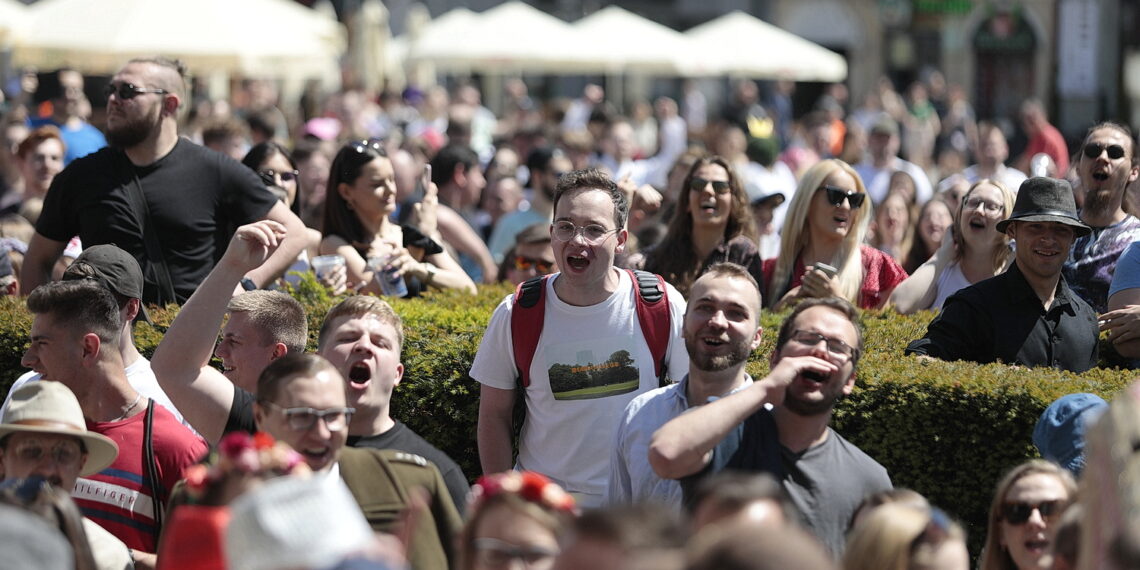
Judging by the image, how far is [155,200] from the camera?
21.5ft

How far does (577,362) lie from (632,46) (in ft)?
54.9

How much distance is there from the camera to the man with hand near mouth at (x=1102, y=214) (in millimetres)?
6875

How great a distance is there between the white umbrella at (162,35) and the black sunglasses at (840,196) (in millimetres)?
8477

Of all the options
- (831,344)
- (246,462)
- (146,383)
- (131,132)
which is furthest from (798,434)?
(131,132)

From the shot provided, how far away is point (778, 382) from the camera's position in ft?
13.8

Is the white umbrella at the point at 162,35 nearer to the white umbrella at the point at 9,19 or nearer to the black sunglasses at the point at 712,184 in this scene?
the white umbrella at the point at 9,19

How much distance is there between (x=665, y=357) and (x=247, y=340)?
1506 millimetres

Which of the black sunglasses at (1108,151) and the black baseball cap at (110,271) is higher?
the black baseball cap at (110,271)

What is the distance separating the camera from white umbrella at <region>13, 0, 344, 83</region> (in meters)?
13.9

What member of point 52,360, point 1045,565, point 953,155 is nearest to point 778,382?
point 1045,565

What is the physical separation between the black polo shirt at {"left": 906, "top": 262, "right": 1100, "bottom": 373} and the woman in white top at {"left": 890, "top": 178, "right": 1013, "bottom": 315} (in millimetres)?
1178

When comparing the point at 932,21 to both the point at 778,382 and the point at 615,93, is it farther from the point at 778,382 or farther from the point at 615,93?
the point at 778,382

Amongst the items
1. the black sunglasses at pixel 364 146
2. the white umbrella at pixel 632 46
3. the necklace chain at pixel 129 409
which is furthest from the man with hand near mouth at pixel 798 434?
the white umbrella at pixel 632 46

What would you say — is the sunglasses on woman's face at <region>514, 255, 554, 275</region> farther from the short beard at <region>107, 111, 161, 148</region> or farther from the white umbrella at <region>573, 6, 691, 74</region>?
the white umbrella at <region>573, 6, 691, 74</region>
